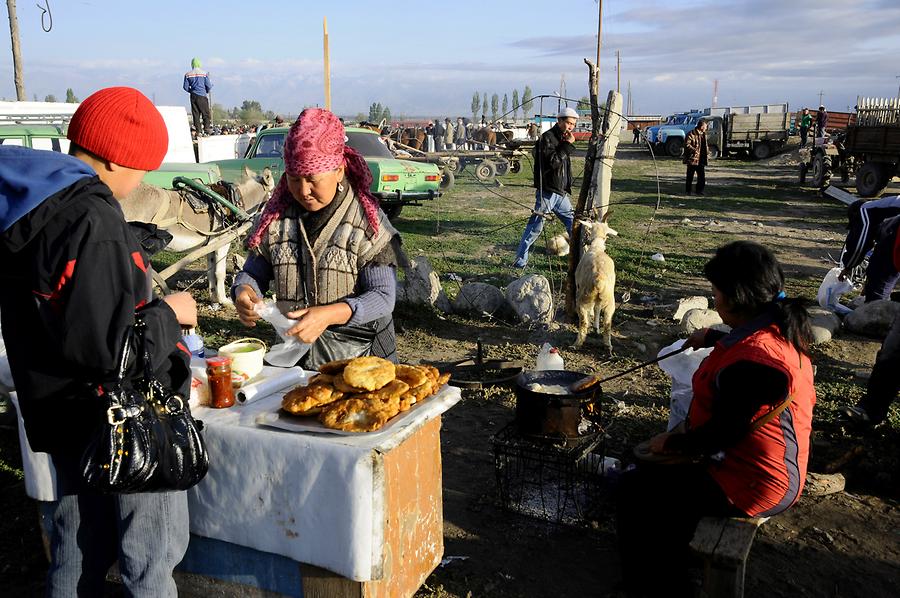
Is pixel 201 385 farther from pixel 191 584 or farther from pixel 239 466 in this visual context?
pixel 191 584

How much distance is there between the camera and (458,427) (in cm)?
493

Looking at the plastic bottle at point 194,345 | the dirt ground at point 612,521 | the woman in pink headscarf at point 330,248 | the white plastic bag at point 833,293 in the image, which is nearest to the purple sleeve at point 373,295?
the woman in pink headscarf at point 330,248

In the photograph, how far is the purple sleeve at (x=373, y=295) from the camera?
2.83 m

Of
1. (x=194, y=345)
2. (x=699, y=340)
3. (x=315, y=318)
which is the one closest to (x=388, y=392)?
(x=315, y=318)

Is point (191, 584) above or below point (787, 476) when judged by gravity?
below

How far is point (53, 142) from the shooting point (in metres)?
8.39

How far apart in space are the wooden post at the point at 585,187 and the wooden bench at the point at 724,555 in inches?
173

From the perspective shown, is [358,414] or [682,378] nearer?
[358,414]

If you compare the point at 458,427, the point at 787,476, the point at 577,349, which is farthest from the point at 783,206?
the point at 787,476

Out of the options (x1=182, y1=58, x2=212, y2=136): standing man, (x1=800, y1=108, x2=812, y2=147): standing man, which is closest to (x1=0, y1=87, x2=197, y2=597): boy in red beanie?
(x1=182, y1=58, x2=212, y2=136): standing man

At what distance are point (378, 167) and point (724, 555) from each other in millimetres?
10854

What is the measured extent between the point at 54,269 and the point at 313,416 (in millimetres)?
992

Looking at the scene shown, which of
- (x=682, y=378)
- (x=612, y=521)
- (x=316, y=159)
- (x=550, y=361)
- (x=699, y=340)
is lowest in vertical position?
(x=612, y=521)

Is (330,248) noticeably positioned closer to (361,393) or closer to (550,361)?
(361,393)
